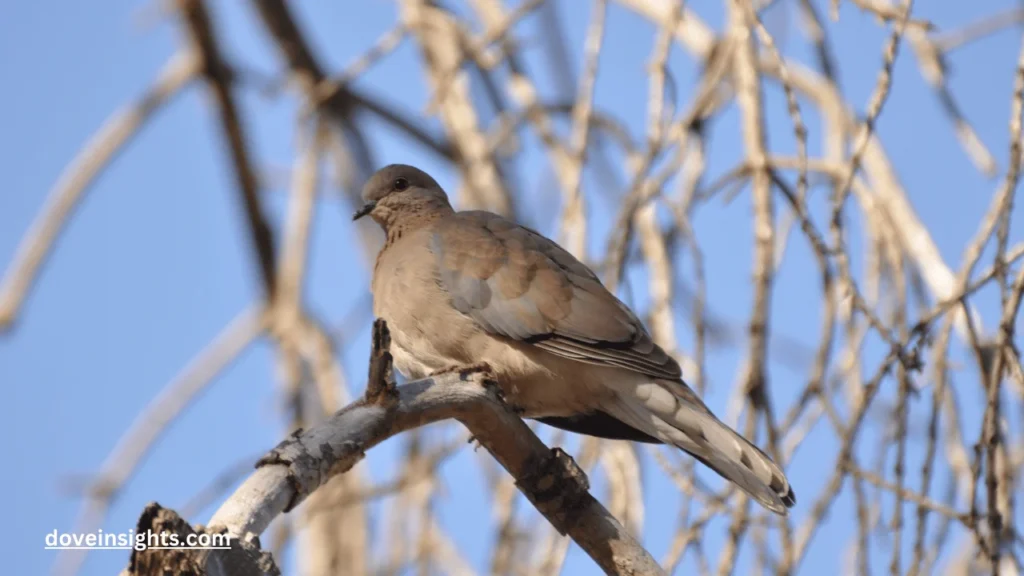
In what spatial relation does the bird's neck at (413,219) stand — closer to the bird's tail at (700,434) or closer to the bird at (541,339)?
the bird at (541,339)

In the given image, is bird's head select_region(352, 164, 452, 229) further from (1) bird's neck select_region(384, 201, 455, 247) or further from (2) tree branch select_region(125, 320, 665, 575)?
(2) tree branch select_region(125, 320, 665, 575)

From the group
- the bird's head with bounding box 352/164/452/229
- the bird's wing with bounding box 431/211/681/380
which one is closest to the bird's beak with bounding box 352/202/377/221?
the bird's head with bounding box 352/164/452/229

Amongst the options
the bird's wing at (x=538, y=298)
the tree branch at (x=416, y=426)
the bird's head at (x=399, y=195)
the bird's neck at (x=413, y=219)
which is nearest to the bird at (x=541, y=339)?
the bird's wing at (x=538, y=298)

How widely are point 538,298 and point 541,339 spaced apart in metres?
0.14

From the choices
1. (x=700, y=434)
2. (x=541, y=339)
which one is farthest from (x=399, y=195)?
(x=700, y=434)

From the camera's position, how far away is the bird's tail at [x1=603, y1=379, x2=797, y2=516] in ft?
10.1

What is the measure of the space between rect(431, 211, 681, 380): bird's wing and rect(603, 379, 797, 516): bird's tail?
7 cm

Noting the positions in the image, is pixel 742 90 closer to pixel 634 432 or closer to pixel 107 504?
pixel 634 432

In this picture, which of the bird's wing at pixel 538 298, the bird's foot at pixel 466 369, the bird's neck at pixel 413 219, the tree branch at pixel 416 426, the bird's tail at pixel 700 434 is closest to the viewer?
the tree branch at pixel 416 426

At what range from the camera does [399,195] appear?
438cm

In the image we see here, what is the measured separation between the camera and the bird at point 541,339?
3.45 m

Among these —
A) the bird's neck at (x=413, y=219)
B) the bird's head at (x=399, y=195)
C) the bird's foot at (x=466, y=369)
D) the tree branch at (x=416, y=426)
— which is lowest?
the tree branch at (x=416, y=426)

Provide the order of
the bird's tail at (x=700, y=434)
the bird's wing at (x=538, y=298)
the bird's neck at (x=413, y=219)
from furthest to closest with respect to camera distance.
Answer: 1. the bird's neck at (x=413, y=219)
2. the bird's wing at (x=538, y=298)
3. the bird's tail at (x=700, y=434)

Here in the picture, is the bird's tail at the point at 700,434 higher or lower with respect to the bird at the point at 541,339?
lower
